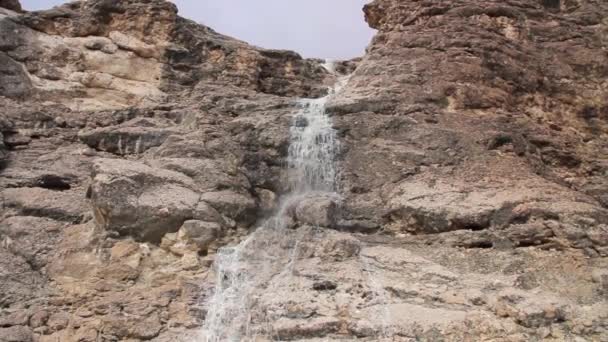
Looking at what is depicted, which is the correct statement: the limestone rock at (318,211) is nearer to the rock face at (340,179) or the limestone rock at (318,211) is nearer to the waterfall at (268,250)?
the rock face at (340,179)

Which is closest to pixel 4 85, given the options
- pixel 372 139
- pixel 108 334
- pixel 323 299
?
pixel 108 334

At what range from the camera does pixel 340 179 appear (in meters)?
15.1

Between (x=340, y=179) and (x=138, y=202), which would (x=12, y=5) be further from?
(x=340, y=179)

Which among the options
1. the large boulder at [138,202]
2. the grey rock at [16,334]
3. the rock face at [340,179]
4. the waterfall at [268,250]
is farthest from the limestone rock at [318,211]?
the grey rock at [16,334]

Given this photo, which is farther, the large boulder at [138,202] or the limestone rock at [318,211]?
the limestone rock at [318,211]

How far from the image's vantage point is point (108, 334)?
1182cm

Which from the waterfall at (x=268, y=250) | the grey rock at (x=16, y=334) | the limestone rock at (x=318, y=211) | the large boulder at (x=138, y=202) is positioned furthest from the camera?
the limestone rock at (x=318, y=211)

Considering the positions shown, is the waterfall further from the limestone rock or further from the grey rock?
the grey rock

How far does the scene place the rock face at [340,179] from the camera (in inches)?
455

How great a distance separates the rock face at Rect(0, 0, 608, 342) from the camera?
11555 mm

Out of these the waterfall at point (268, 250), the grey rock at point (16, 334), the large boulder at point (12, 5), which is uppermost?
the large boulder at point (12, 5)

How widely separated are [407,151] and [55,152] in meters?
8.68

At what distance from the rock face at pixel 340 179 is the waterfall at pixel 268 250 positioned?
14 cm

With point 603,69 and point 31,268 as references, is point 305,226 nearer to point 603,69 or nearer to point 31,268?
point 31,268
